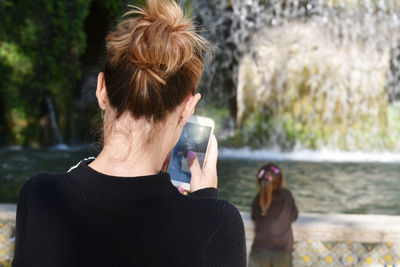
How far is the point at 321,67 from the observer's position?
1400 cm

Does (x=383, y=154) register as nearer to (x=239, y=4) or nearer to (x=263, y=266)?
(x=239, y=4)

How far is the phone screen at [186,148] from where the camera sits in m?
1.33

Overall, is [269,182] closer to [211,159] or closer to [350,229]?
[350,229]

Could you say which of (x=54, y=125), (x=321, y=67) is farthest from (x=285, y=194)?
(x=54, y=125)

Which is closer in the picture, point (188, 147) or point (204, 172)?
point (204, 172)

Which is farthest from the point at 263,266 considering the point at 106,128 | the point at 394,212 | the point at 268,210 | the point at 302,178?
the point at 302,178

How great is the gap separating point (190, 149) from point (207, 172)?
0.12m

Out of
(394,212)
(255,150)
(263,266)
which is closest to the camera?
(263,266)

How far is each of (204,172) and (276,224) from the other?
7.22ft

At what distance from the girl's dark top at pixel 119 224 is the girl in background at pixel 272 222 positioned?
232 cm

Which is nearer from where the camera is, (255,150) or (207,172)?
(207,172)

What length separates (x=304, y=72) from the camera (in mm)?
14109

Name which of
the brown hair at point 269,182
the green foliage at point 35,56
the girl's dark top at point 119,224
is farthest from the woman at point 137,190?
the green foliage at point 35,56

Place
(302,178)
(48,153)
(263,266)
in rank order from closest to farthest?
(263,266)
(302,178)
(48,153)
